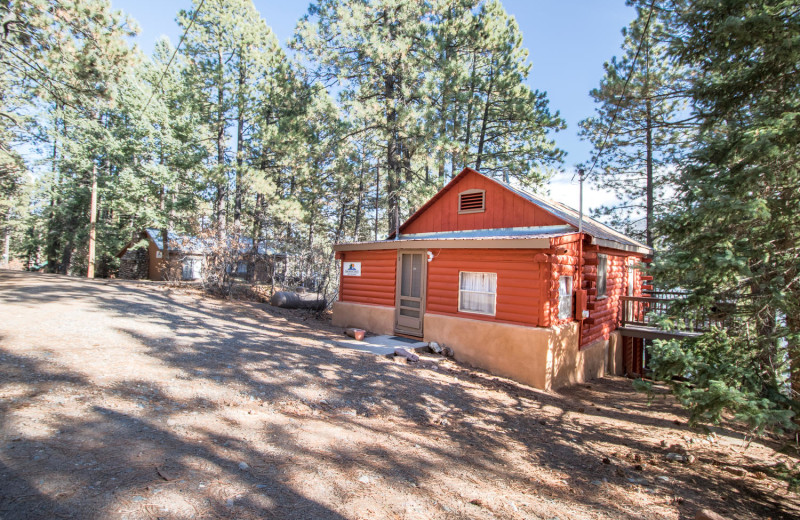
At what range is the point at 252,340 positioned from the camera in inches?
316

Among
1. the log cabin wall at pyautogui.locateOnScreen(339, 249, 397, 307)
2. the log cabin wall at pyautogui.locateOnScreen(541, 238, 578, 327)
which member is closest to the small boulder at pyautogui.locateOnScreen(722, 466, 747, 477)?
the log cabin wall at pyautogui.locateOnScreen(541, 238, 578, 327)

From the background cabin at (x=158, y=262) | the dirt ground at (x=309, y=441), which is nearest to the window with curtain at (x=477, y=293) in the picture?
the dirt ground at (x=309, y=441)

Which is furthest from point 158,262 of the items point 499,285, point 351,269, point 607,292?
point 607,292

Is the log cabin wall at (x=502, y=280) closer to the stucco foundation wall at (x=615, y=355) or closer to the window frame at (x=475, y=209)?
the window frame at (x=475, y=209)

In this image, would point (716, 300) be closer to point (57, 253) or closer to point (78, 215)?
point (78, 215)

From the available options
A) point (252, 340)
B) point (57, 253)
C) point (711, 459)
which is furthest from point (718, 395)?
point (57, 253)

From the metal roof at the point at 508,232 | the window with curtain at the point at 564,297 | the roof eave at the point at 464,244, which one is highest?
the metal roof at the point at 508,232

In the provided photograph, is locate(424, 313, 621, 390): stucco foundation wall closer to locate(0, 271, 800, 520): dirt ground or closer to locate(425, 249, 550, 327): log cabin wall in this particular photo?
locate(425, 249, 550, 327): log cabin wall

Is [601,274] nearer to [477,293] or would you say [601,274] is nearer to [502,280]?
[502,280]

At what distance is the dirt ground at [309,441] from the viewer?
111 inches

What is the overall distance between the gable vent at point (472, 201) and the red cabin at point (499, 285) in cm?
3

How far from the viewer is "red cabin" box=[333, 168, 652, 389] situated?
805cm

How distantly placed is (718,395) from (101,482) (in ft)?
18.1

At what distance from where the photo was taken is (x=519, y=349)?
26.5 feet
